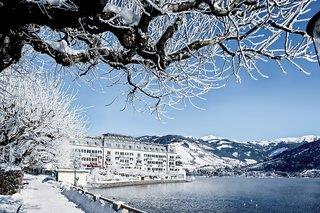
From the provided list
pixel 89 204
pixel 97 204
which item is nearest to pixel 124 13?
pixel 97 204

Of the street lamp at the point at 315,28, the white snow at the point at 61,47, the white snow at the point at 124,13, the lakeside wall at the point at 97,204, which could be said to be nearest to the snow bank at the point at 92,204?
the lakeside wall at the point at 97,204

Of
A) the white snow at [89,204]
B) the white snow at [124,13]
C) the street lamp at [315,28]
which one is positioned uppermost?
the white snow at [124,13]

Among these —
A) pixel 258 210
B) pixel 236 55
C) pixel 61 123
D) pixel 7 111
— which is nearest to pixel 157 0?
pixel 236 55

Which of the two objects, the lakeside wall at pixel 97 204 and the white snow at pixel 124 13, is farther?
the lakeside wall at pixel 97 204

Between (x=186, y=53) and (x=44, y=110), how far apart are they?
56.9 ft

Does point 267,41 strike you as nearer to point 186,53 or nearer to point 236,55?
point 236,55

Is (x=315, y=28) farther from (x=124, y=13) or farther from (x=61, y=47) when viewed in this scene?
(x=61, y=47)

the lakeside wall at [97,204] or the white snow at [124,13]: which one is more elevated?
the white snow at [124,13]

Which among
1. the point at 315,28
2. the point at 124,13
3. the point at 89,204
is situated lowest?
the point at 89,204

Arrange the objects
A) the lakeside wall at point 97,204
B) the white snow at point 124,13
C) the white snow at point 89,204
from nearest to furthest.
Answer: the white snow at point 124,13
the lakeside wall at point 97,204
the white snow at point 89,204

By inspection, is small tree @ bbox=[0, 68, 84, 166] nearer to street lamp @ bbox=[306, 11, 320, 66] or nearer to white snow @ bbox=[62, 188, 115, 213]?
white snow @ bbox=[62, 188, 115, 213]

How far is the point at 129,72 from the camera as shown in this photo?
8.59 m

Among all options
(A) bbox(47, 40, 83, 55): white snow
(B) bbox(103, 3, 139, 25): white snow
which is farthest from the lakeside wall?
(B) bbox(103, 3, 139, 25): white snow

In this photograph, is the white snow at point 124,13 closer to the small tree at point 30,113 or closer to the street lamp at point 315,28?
the street lamp at point 315,28
